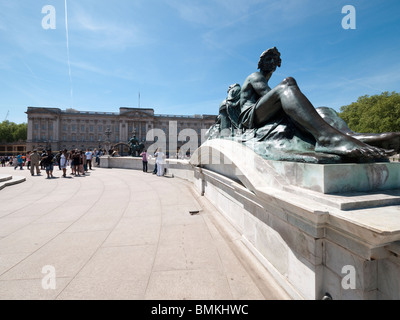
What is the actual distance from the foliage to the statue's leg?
111 m

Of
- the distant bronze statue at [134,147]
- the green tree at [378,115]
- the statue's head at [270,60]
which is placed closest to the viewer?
the statue's head at [270,60]

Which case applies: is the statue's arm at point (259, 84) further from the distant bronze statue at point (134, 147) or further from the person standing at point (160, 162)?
the distant bronze statue at point (134, 147)

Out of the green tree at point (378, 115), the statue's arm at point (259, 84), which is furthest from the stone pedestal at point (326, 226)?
the green tree at point (378, 115)

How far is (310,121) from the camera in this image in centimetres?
252

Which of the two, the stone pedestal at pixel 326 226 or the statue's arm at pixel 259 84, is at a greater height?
the statue's arm at pixel 259 84

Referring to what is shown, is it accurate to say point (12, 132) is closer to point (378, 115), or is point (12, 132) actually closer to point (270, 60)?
point (270, 60)

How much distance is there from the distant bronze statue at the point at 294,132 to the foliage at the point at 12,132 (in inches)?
4351

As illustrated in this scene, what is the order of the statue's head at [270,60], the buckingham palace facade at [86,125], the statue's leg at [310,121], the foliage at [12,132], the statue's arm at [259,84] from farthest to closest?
the foliage at [12,132] → the buckingham palace facade at [86,125] → the statue's head at [270,60] → the statue's arm at [259,84] → the statue's leg at [310,121]

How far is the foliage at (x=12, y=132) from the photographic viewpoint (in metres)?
80.8

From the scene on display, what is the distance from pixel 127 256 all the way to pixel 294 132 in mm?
3054

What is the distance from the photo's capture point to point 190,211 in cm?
468

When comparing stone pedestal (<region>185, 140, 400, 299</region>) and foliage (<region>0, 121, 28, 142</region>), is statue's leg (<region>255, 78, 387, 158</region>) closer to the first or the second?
stone pedestal (<region>185, 140, 400, 299</region>)

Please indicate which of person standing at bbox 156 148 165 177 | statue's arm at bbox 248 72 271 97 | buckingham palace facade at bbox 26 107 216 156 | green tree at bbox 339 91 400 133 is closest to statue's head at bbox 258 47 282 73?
statue's arm at bbox 248 72 271 97
